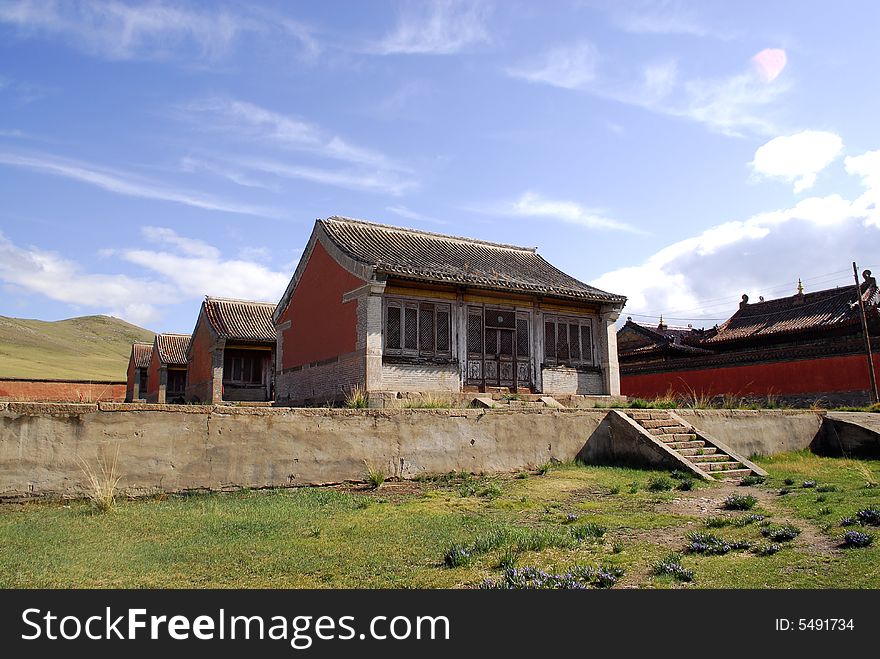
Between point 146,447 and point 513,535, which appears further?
point 146,447

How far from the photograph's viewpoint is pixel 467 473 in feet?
35.1

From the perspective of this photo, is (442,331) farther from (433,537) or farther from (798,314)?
(798,314)

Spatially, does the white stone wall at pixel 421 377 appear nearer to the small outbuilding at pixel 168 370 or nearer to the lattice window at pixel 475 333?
the lattice window at pixel 475 333

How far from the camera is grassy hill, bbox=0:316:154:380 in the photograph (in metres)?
64.6

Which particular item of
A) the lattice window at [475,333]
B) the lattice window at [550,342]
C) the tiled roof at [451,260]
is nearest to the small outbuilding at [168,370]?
the tiled roof at [451,260]

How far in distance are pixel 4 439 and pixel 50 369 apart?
6655cm

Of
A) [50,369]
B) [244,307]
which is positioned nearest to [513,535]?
[244,307]

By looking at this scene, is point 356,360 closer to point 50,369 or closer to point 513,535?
point 513,535

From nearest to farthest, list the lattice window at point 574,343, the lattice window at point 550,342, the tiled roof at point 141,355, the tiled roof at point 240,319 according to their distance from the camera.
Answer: the lattice window at point 550,342 → the lattice window at point 574,343 → the tiled roof at point 240,319 → the tiled roof at point 141,355

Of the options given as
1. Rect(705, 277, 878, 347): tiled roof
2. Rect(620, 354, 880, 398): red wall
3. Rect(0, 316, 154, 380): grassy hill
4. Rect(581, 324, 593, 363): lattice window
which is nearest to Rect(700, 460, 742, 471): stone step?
Rect(581, 324, 593, 363): lattice window

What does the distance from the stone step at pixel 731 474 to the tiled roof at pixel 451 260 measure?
7877 mm

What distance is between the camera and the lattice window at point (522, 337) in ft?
60.0

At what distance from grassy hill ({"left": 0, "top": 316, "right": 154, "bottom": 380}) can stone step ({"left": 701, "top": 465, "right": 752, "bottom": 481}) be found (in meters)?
52.2

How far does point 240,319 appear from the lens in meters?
28.3
